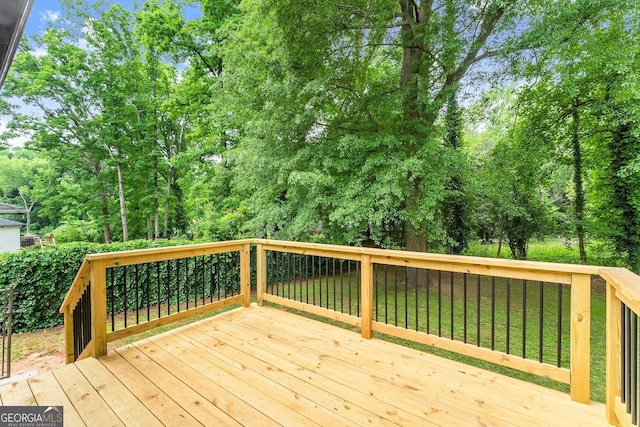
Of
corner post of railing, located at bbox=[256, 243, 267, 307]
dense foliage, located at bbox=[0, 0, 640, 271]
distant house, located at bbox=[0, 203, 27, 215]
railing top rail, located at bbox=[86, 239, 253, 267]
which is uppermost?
dense foliage, located at bbox=[0, 0, 640, 271]

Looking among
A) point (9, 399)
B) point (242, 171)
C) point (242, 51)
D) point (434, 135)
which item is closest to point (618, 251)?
point (434, 135)

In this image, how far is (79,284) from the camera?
2576mm

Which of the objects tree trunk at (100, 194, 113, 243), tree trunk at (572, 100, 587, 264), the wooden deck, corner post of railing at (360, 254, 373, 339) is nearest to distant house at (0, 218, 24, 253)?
tree trunk at (100, 194, 113, 243)

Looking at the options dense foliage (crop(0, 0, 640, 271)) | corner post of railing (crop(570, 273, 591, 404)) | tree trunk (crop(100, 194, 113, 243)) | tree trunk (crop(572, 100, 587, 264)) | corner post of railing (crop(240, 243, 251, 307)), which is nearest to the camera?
corner post of railing (crop(570, 273, 591, 404))

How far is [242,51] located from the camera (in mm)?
5484

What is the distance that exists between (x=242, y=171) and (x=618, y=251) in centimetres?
897

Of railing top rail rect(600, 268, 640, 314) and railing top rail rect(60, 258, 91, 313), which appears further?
railing top rail rect(60, 258, 91, 313)

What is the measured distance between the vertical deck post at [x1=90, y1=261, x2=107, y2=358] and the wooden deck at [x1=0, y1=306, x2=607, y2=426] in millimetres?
119

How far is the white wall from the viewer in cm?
1267

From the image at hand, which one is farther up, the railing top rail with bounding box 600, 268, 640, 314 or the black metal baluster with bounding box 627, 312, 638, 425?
the railing top rail with bounding box 600, 268, 640, 314

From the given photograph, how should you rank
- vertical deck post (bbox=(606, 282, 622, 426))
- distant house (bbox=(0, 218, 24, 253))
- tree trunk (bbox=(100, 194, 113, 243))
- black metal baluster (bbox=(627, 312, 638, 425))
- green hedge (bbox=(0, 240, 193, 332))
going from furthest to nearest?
tree trunk (bbox=(100, 194, 113, 243)) < distant house (bbox=(0, 218, 24, 253)) < green hedge (bbox=(0, 240, 193, 332)) < vertical deck post (bbox=(606, 282, 622, 426)) < black metal baluster (bbox=(627, 312, 638, 425))

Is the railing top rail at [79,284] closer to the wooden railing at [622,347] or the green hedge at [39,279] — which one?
the green hedge at [39,279]

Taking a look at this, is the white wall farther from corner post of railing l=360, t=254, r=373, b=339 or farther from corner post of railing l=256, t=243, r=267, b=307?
corner post of railing l=360, t=254, r=373, b=339

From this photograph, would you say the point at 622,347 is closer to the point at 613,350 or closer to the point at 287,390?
the point at 613,350
